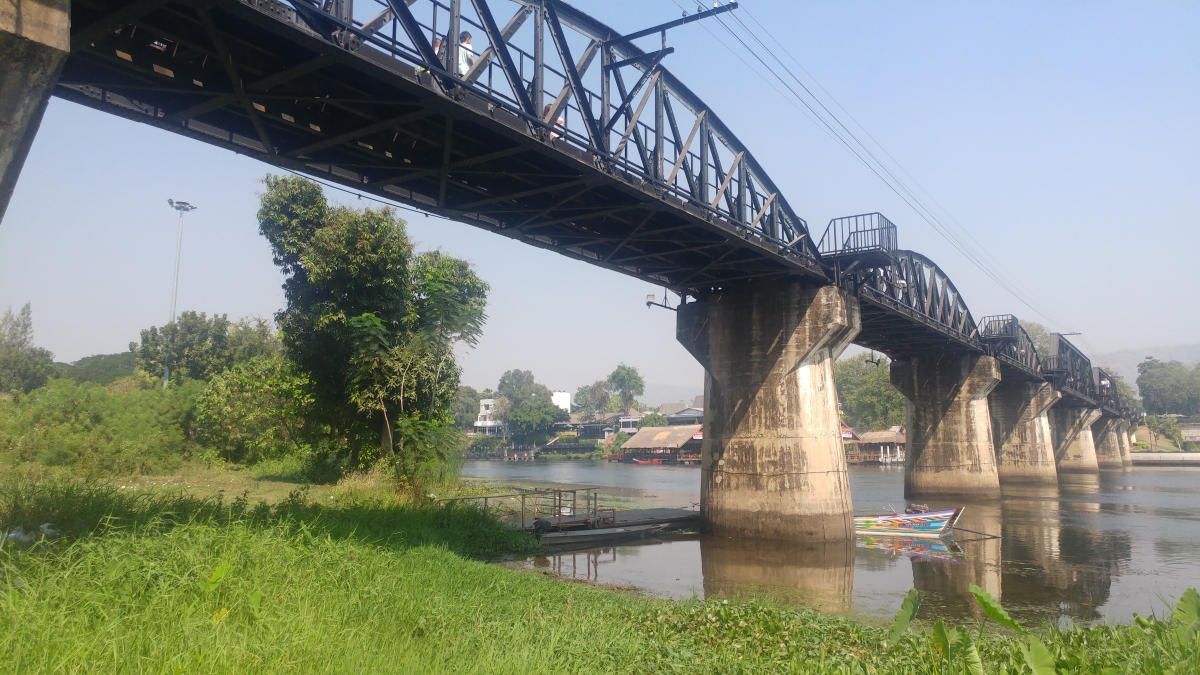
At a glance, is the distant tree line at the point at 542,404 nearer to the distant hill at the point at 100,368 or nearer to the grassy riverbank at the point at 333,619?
the distant hill at the point at 100,368

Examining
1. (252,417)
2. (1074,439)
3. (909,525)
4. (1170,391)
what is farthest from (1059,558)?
(1170,391)

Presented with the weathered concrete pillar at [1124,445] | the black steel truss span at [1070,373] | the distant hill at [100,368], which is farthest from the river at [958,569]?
the weathered concrete pillar at [1124,445]

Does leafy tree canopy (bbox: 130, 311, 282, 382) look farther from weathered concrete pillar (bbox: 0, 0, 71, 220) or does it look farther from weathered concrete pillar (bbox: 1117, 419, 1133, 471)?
weathered concrete pillar (bbox: 1117, 419, 1133, 471)

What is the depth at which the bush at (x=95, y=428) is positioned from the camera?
26703 mm

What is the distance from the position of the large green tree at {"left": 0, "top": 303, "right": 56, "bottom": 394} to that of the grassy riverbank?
62.0 meters

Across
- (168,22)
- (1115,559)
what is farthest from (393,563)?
(1115,559)

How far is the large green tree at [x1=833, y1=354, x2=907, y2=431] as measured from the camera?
355 feet

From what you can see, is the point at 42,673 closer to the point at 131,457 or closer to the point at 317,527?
the point at 317,527

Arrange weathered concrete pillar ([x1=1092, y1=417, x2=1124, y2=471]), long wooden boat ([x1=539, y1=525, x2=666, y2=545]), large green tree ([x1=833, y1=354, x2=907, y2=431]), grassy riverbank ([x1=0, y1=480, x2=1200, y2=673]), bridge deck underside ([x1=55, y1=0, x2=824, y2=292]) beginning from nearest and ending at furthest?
1. grassy riverbank ([x1=0, y1=480, x2=1200, y2=673])
2. bridge deck underside ([x1=55, y1=0, x2=824, y2=292])
3. long wooden boat ([x1=539, y1=525, x2=666, y2=545])
4. weathered concrete pillar ([x1=1092, y1=417, x2=1124, y2=471])
5. large green tree ([x1=833, y1=354, x2=907, y2=431])

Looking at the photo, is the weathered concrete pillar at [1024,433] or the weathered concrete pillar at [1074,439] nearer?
the weathered concrete pillar at [1024,433]

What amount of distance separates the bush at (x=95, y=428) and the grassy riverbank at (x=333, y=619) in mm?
16484

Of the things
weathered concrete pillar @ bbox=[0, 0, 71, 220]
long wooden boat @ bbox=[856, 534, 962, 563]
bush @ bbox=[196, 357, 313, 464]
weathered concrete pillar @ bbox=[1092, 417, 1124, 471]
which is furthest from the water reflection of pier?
weathered concrete pillar @ bbox=[1092, 417, 1124, 471]

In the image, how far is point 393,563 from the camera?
44.4 feet

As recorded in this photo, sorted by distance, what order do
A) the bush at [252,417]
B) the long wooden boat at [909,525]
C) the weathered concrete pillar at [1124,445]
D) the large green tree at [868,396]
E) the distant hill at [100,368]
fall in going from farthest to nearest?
the large green tree at [868,396]
the weathered concrete pillar at [1124,445]
the distant hill at [100,368]
the bush at [252,417]
the long wooden boat at [909,525]
